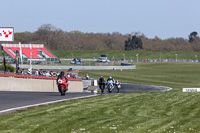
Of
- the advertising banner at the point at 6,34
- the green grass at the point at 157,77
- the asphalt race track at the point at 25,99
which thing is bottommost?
the green grass at the point at 157,77

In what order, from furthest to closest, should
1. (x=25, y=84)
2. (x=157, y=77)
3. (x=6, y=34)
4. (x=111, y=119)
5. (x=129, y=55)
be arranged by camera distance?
(x=129, y=55) < (x=157, y=77) < (x=6, y=34) < (x=25, y=84) < (x=111, y=119)

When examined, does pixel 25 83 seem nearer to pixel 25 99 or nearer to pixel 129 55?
pixel 25 99

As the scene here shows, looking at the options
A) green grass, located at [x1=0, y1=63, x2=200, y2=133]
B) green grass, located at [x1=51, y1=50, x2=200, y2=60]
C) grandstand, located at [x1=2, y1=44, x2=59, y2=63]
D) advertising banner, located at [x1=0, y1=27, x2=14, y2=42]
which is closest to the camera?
green grass, located at [x1=0, y1=63, x2=200, y2=133]

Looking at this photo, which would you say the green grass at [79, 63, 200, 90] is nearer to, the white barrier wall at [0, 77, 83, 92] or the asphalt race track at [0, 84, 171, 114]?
the white barrier wall at [0, 77, 83, 92]

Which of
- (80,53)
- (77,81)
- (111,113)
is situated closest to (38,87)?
(77,81)

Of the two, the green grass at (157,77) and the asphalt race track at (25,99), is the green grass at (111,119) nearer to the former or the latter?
the asphalt race track at (25,99)

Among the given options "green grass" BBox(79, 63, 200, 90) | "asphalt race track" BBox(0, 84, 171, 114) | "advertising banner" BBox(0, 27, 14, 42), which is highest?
"advertising banner" BBox(0, 27, 14, 42)

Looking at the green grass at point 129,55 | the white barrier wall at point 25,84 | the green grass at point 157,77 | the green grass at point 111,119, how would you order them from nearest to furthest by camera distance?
the green grass at point 111,119, the white barrier wall at point 25,84, the green grass at point 157,77, the green grass at point 129,55

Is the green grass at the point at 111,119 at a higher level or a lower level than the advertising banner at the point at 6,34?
lower

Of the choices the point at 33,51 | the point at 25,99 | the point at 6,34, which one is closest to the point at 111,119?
the point at 25,99

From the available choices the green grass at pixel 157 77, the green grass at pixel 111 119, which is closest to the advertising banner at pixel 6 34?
the green grass at pixel 157 77

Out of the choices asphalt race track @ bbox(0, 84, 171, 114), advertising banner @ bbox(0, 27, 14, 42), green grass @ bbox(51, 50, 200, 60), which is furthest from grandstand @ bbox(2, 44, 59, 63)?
asphalt race track @ bbox(0, 84, 171, 114)

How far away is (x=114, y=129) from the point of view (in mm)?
11328

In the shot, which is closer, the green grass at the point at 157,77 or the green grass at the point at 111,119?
the green grass at the point at 111,119
